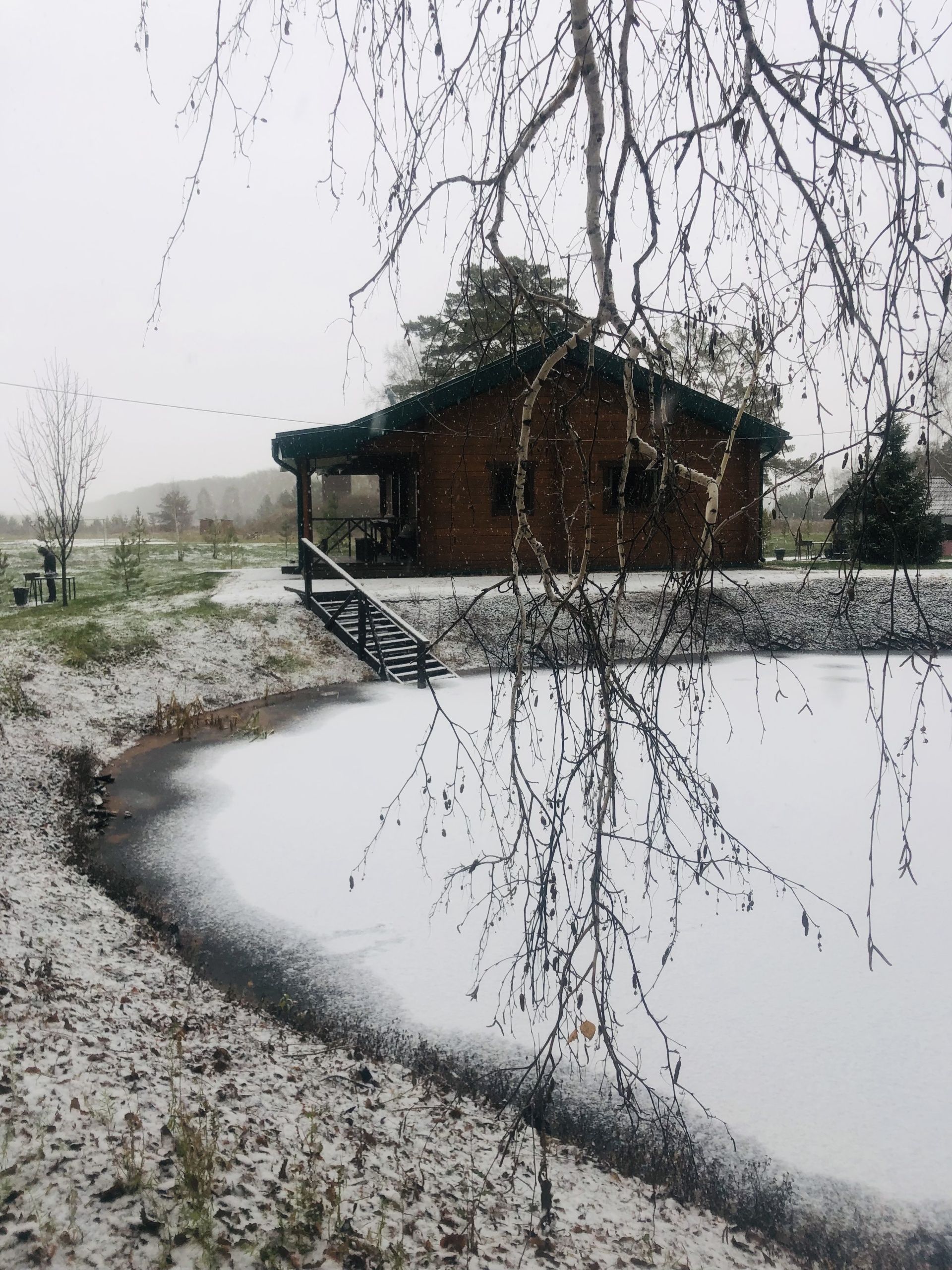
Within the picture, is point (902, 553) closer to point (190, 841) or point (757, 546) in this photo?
point (190, 841)

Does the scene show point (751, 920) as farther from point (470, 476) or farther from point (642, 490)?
point (470, 476)

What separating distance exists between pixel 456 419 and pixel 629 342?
49.2 ft

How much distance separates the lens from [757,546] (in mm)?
20422

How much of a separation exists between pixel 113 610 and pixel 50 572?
14.0 feet

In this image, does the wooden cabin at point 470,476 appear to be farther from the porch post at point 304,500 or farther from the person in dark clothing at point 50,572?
the person in dark clothing at point 50,572

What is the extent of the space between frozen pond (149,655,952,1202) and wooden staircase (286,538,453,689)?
8.87 feet

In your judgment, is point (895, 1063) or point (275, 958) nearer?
point (895, 1063)

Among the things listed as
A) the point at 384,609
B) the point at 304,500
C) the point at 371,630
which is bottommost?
the point at 371,630

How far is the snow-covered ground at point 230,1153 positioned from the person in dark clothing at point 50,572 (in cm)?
1368

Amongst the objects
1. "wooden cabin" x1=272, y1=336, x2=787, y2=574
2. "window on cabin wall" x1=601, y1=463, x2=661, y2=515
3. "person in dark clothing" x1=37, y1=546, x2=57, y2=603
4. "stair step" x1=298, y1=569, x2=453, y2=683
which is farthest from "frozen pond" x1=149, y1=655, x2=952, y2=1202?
"person in dark clothing" x1=37, y1=546, x2=57, y2=603

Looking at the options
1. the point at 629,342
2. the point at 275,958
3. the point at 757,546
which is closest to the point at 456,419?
the point at 757,546

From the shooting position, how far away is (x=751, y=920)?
5625 millimetres

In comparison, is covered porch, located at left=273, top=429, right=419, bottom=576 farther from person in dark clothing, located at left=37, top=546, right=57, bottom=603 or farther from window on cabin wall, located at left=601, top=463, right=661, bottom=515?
window on cabin wall, located at left=601, top=463, right=661, bottom=515

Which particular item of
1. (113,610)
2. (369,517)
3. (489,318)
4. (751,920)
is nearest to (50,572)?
(113,610)
